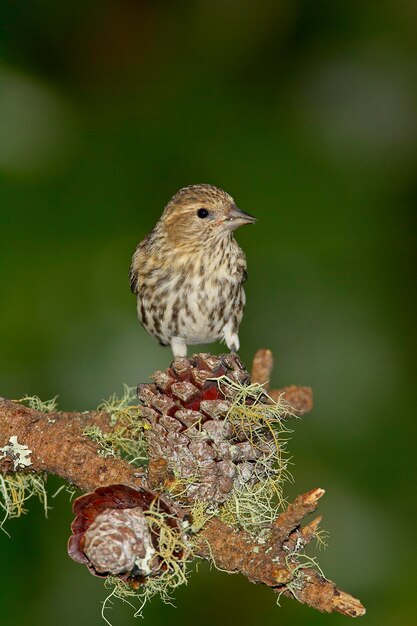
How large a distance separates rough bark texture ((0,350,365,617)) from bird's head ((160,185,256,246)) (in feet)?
2.85

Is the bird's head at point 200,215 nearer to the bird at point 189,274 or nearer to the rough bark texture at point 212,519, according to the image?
the bird at point 189,274

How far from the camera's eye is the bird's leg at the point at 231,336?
3.10 meters

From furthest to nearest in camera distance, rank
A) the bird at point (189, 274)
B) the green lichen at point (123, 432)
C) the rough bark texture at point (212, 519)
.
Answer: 1. the bird at point (189, 274)
2. the green lichen at point (123, 432)
3. the rough bark texture at point (212, 519)

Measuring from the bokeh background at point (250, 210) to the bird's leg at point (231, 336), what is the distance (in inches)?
7.3

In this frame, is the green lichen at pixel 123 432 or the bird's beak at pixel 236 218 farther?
the bird's beak at pixel 236 218

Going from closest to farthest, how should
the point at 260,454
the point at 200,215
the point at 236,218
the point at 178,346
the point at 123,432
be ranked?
the point at 260,454
the point at 123,432
the point at 236,218
the point at 200,215
the point at 178,346

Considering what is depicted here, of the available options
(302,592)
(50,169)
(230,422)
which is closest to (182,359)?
(230,422)

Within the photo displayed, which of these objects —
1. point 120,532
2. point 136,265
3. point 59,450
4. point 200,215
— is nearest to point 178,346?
point 136,265

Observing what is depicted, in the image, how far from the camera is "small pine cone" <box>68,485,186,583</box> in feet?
5.33

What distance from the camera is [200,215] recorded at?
119 inches

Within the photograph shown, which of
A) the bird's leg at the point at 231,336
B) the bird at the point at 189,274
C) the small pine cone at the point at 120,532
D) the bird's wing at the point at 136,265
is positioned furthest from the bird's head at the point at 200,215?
the small pine cone at the point at 120,532

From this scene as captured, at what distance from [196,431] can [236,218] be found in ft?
3.63

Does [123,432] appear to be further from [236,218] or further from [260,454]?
[236,218]

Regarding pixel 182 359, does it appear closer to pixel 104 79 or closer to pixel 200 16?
pixel 104 79
